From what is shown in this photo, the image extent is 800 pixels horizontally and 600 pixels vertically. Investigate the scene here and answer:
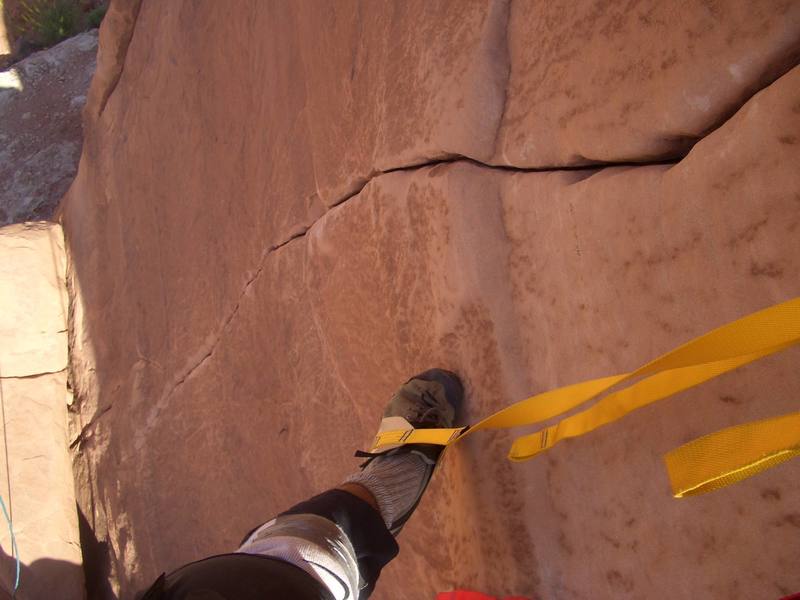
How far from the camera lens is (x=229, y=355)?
2527 mm

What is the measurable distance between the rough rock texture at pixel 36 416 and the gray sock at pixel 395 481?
2.39 meters

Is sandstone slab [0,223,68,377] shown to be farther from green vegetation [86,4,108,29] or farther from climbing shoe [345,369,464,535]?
climbing shoe [345,369,464,535]

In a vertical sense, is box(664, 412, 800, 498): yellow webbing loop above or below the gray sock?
above

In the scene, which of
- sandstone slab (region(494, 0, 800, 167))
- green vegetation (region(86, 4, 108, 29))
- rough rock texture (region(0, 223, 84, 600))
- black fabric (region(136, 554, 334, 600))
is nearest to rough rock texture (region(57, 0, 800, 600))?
sandstone slab (region(494, 0, 800, 167))

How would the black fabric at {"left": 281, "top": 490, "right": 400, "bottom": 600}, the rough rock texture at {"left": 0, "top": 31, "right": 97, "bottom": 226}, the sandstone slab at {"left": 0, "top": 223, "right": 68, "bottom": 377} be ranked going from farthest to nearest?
the rough rock texture at {"left": 0, "top": 31, "right": 97, "bottom": 226}, the sandstone slab at {"left": 0, "top": 223, "right": 68, "bottom": 377}, the black fabric at {"left": 281, "top": 490, "right": 400, "bottom": 600}

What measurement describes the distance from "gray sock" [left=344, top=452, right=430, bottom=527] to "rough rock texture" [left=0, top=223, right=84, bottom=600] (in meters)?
2.39

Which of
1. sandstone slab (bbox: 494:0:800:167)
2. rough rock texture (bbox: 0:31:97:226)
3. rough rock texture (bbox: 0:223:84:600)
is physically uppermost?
rough rock texture (bbox: 0:31:97:226)

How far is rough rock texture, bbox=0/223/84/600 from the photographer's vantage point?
10.8 feet

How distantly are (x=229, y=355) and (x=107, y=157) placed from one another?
1.60 metres

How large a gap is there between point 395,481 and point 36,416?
276cm

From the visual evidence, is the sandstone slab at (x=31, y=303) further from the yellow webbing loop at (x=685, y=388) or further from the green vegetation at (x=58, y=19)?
the yellow webbing loop at (x=685, y=388)

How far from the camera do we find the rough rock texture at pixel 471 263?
96 centimetres

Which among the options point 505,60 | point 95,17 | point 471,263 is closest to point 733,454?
point 471,263

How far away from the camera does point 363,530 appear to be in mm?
1340
